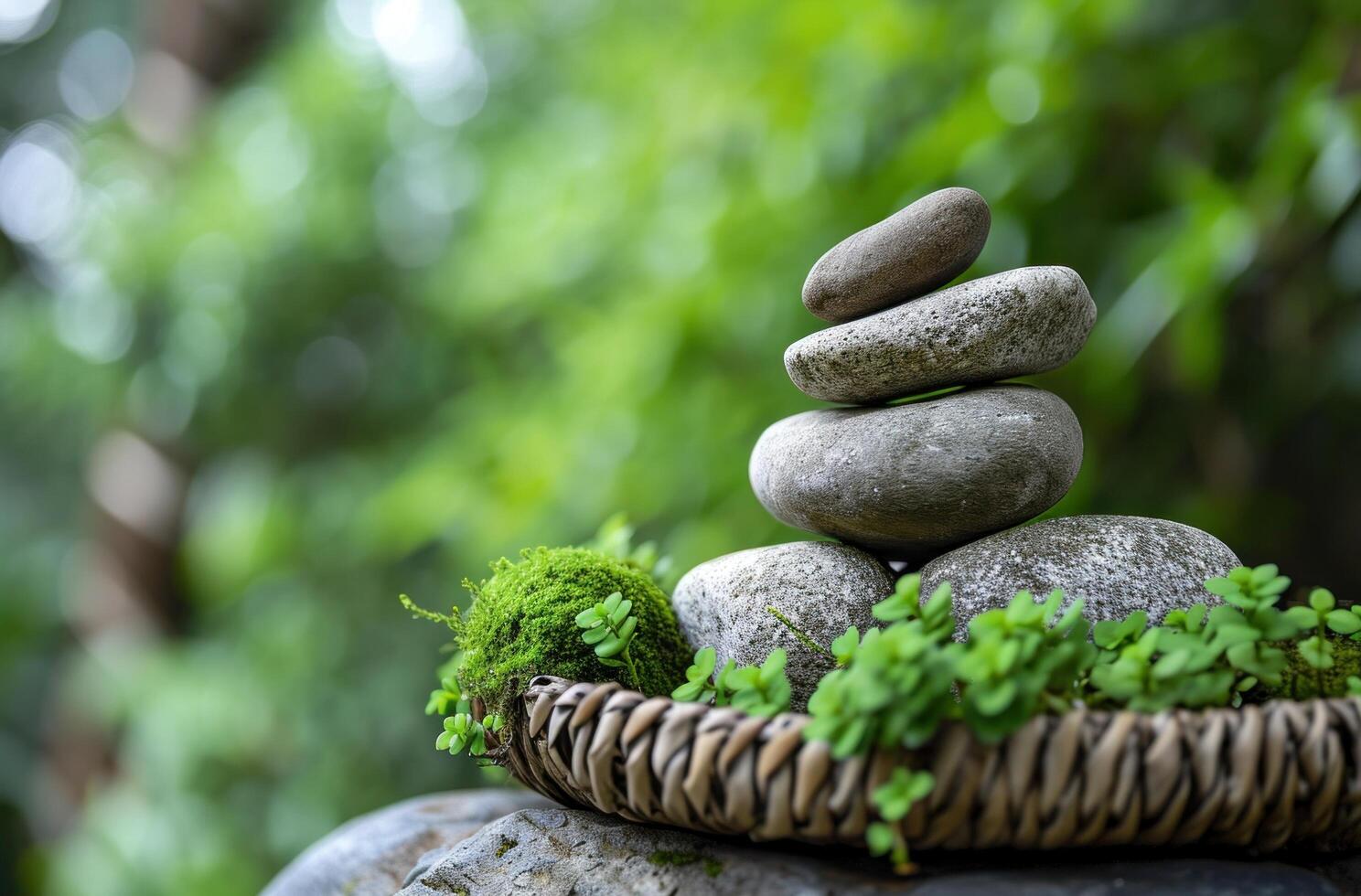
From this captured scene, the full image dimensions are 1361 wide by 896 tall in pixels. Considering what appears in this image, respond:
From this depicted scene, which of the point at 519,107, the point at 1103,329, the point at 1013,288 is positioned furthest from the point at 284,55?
the point at 1013,288

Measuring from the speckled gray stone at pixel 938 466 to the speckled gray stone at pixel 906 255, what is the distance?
164 millimetres

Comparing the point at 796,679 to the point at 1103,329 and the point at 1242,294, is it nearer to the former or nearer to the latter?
the point at 1103,329

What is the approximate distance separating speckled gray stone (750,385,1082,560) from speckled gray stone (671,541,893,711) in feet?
0.20

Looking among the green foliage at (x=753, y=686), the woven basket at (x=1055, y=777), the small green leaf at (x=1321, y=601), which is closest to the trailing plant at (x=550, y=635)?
the green foliage at (x=753, y=686)

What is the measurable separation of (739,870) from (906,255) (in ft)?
2.67

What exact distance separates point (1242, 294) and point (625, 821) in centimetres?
213

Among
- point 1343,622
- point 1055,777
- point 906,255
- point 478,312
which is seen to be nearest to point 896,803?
→ point 1055,777

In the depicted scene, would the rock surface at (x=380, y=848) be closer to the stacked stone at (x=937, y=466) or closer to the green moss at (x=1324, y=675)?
the stacked stone at (x=937, y=466)

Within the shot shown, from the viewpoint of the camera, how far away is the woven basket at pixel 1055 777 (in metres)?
0.87

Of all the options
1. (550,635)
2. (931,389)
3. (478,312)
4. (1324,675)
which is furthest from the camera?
(478,312)

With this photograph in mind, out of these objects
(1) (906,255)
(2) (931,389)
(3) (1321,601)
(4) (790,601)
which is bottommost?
(3) (1321,601)

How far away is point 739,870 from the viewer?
104 cm

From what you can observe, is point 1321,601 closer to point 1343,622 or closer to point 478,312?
point 1343,622

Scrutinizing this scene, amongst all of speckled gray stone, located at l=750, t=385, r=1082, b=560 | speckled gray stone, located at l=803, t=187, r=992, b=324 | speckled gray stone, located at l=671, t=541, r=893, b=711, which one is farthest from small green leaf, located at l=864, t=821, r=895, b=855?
speckled gray stone, located at l=803, t=187, r=992, b=324
